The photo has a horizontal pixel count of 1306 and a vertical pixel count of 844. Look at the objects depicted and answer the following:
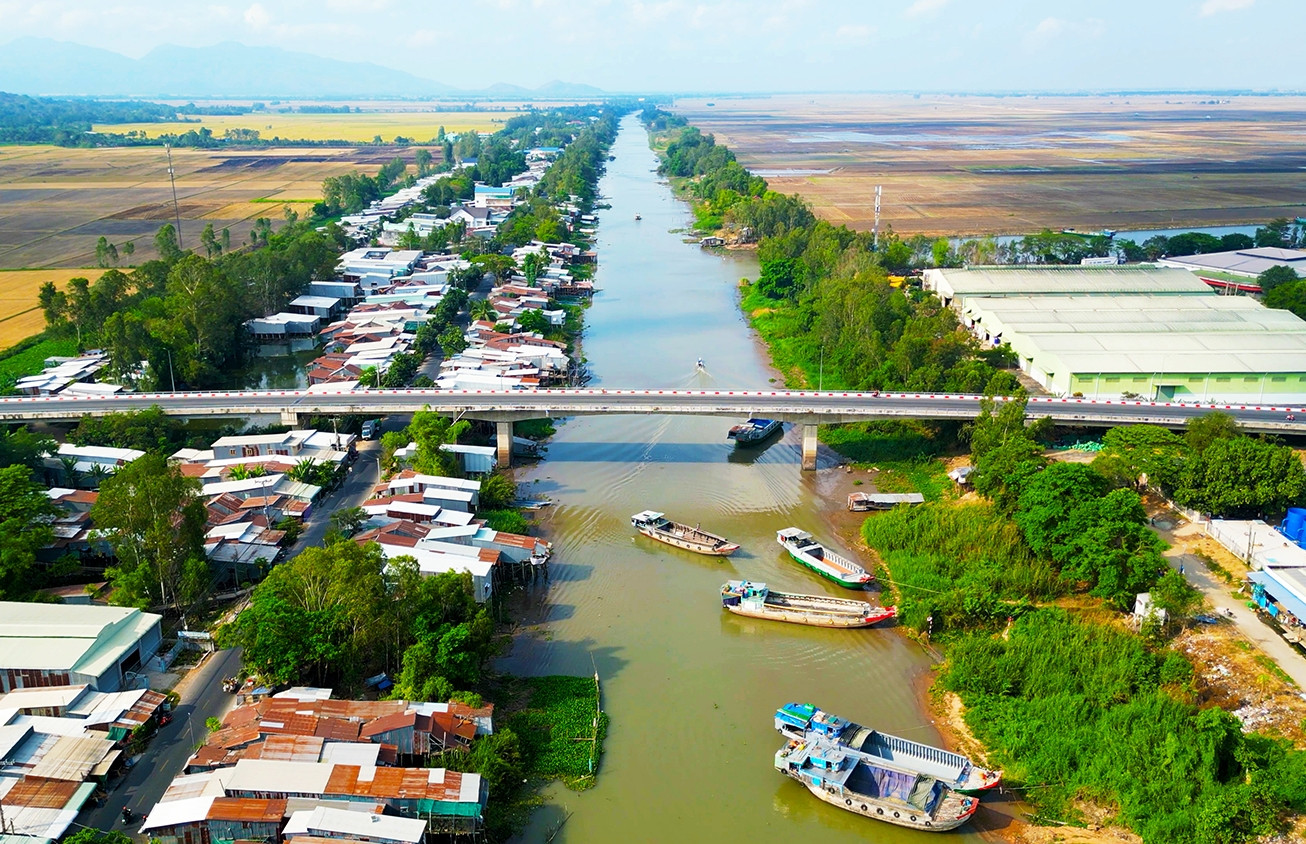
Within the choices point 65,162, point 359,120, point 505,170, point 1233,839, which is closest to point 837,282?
point 1233,839

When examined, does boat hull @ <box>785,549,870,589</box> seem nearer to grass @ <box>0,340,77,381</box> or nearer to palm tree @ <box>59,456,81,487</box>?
palm tree @ <box>59,456,81,487</box>

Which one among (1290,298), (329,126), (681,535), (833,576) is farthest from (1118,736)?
(329,126)

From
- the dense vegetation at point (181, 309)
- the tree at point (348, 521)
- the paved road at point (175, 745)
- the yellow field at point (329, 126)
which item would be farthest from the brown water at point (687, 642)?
the yellow field at point (329, 126)

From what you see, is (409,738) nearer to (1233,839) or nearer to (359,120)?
(1233,839)

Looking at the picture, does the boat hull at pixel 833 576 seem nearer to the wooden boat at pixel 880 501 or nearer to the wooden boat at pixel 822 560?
the wooden boat at pixel 822 560

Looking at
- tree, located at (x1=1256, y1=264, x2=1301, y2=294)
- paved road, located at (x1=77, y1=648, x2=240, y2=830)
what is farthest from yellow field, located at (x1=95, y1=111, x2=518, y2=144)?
paved road, located at (x1=77, y1=648, x2=240, y2=830)
